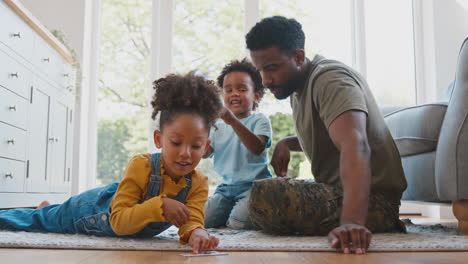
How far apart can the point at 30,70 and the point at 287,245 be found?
5.76ft

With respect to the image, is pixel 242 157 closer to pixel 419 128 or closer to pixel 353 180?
pixel 419 128

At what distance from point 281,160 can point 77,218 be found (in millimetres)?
779

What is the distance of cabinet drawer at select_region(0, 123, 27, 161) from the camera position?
7.13 ft

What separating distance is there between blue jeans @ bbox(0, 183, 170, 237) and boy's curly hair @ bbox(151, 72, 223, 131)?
31 cm

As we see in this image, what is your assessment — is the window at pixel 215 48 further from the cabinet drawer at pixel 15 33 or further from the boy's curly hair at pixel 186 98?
the boy's curly hair at pixel 186 98

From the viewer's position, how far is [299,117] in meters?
1.75

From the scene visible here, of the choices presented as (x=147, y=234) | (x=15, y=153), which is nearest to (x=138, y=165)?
(x=147, y=234)

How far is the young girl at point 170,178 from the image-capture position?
1289 millimetres

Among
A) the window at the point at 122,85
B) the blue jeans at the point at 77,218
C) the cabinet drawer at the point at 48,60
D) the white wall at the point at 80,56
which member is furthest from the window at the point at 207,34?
the blue jeans at the point at 77,218

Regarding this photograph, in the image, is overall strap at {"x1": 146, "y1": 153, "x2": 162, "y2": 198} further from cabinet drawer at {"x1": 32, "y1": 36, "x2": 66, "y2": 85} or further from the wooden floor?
cabinet drawer at {"x1": 32, "y1": 36, "x2": 66, "y2": 85}

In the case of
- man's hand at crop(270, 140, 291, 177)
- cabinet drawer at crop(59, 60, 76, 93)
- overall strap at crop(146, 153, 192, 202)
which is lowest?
overall strap at crop(146, 153, 192, 202)

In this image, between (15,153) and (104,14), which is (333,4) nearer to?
(104,14)

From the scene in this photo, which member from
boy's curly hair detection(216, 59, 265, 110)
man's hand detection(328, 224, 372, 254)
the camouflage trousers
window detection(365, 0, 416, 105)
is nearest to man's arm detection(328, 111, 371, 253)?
man's hand detection(328, 224, 372, 254)

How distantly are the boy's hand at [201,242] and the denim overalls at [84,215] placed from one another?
7.7 inches
